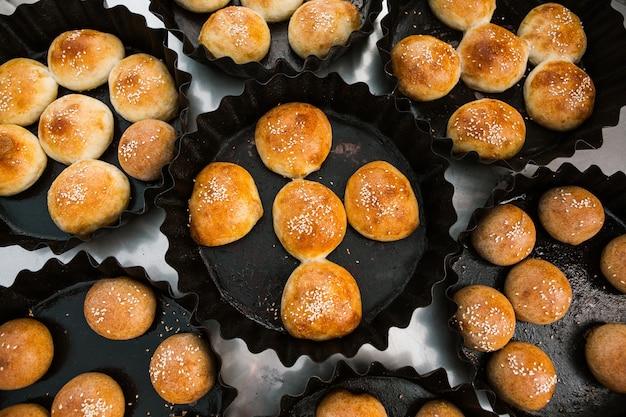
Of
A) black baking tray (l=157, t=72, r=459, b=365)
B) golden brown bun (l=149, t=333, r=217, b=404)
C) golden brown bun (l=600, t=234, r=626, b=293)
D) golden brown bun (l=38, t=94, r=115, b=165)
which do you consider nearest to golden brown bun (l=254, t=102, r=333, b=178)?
black baking tray (l=157, t=72, r=459, b=365)

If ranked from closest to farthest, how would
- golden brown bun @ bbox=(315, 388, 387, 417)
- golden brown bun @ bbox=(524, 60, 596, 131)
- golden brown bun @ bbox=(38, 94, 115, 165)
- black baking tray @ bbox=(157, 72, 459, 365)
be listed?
1. golden brown bun @ bbox=(315, 388, 387, 417)
2. black baking tray @ bbox=(157, 72, 459, 365)
3. golden brown bun @ bbox=(38, 94, 115, 165)
4. golden brown bun @ bbox=(524, 60, 596, 131)

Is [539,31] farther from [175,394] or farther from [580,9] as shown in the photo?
[175,394]

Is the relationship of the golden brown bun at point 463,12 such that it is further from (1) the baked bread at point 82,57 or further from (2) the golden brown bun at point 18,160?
(2) the golden brown bun at point 18,160

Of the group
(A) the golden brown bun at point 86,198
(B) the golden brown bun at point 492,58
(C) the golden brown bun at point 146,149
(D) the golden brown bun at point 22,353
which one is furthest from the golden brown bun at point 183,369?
(B) the golden brown bun at point 492,58

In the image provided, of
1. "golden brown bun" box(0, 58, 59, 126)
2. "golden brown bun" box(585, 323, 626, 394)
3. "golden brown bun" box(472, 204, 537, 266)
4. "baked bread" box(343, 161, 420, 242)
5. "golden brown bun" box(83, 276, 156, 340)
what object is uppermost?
"golden brown bun" box(0, 58, 59, 126)

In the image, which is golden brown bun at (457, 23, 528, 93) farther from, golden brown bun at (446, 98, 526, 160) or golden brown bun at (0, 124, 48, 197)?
golden brown bun at (0, 124, 48, 197)

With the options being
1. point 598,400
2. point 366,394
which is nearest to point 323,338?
point 366,394
